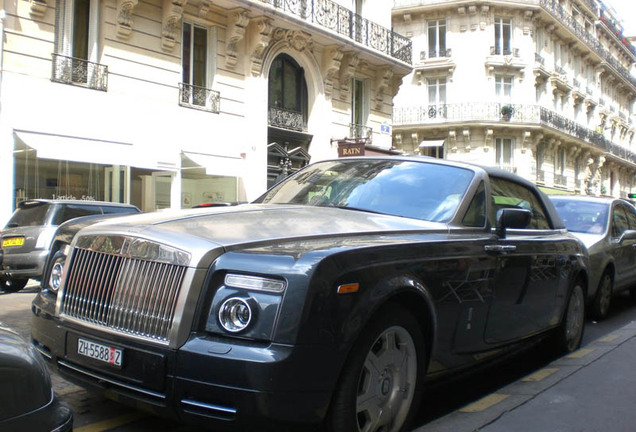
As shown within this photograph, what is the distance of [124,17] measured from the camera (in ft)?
47.8

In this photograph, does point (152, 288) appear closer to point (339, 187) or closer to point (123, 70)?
point (339, 187)

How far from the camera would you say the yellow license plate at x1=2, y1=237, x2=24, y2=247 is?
32.8 ft

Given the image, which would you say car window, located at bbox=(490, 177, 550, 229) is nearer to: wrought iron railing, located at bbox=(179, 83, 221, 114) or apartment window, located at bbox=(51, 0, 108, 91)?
apartment window, located at bbox=(51, 0, 108, 91)

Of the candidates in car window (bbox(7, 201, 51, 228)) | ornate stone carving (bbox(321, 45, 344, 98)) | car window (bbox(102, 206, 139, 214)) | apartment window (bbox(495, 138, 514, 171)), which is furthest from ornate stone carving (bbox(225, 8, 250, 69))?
apartment window (bbox(495, 138, 514, 171))

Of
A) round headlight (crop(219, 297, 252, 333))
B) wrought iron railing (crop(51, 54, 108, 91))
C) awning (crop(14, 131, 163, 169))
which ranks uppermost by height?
wrought iron railing (crop(51, 54, 108, 91))

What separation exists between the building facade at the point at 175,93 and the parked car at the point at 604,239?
10112 mm

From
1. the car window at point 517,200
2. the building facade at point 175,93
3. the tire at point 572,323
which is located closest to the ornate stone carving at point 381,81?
the building facade at point 175,93

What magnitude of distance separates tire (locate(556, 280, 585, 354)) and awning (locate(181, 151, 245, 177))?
12.2 meters

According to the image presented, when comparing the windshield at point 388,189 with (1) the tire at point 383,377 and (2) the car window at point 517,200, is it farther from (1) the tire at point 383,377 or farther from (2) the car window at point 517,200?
(1) the tire at point 383,377

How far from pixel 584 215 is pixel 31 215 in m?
8.74

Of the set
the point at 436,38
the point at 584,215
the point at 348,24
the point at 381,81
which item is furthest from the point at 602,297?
the point at 436,38

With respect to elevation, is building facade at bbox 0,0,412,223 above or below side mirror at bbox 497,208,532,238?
above

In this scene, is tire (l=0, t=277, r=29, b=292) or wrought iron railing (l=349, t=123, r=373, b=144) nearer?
tire (l=0, t=277, r=29, b=292)

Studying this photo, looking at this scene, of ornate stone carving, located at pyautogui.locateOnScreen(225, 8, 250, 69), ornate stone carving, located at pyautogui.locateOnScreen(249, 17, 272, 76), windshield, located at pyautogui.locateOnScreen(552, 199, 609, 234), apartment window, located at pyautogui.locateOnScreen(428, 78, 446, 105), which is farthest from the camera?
apartment window, located at pyautogui.locateOnScreen(428, 78, 446, 105)
